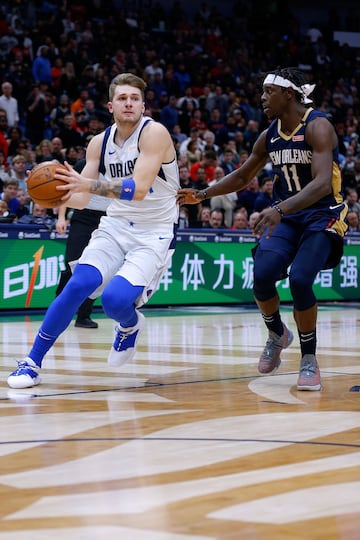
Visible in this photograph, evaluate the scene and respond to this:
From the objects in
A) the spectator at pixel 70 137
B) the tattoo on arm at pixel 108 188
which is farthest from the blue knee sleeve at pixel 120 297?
the spectator at pixel 70 137

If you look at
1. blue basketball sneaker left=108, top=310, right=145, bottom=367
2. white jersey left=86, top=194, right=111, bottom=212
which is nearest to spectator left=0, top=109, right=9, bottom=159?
white jersey left=86, top=194, right=111, bottom=212

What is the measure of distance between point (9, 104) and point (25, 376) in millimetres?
12238

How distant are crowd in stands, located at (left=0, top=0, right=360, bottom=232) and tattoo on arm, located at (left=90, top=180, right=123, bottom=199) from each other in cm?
759

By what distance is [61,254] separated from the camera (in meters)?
14.2

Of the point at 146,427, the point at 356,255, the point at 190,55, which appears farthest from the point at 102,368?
the point at 190,55

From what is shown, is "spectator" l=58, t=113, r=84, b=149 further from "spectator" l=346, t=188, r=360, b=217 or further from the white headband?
the white headband

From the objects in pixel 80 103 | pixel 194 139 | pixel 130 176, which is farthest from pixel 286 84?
pixel 80 103

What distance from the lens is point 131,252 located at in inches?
269

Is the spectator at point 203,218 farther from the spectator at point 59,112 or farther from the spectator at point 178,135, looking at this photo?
the spectator at point 178,135

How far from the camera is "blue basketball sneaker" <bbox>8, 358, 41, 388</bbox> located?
20.8 ft

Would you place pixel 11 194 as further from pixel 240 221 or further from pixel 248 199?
pixel 248 199

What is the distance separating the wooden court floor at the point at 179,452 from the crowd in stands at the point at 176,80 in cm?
749

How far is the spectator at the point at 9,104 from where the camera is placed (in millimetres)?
17781

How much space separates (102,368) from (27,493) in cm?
409
